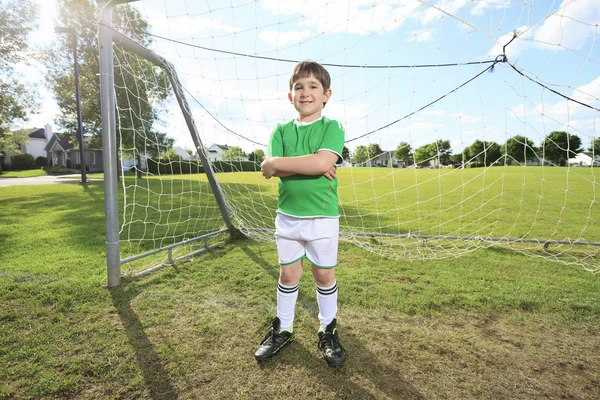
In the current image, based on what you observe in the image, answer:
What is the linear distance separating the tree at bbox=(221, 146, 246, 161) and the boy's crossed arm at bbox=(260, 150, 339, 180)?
294 cm

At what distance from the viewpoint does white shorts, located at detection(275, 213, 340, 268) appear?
180 cm

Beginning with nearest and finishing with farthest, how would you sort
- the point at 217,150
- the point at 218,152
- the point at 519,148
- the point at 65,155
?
the point at 519,148, the point at 218,152, the point at 217,150, the point at 65,155

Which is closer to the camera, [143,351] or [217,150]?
[143,351]

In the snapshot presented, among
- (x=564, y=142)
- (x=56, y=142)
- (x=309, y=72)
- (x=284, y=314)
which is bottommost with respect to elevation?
(x=284, y=314)

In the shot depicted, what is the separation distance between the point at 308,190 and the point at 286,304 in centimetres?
77


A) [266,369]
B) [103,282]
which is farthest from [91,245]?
[266,369]

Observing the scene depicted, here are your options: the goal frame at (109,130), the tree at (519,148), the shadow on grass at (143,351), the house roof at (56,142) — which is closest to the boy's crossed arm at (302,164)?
the shadow on grass at (143,351)

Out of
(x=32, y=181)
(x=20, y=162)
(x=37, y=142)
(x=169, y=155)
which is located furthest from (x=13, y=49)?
(x=37, y=142)

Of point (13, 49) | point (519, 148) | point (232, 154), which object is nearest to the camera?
point (519, 148)

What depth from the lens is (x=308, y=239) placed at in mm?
1803

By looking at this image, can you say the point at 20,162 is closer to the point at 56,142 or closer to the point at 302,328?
the point at 56,142

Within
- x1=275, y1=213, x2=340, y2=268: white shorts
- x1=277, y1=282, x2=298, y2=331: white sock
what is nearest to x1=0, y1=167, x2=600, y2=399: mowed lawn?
x1=277, y1=282, x2=298, y2=331: white sock

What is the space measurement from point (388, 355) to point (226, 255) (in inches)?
99.2

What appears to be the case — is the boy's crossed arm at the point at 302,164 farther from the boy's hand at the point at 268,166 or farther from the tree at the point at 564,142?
the tree at the point at 564,142
